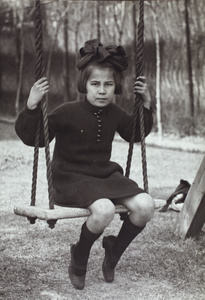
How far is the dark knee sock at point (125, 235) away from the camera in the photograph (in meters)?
3.30

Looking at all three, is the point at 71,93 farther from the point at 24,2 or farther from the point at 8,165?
the point at 8,165

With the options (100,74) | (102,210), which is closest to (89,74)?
(100,74)

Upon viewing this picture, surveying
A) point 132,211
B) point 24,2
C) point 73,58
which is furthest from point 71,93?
point 132,211

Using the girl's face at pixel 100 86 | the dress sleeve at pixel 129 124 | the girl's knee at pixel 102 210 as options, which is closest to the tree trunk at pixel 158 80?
the dress sleeve at pixel 129 124

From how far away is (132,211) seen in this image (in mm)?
3230

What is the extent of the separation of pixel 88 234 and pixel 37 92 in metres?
0.84

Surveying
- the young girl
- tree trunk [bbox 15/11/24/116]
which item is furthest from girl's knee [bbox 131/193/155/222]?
tree trunk [bbox 15/11/24/116]

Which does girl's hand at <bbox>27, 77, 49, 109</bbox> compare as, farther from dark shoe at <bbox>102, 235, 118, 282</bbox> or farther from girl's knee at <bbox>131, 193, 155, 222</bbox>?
dark shoe at <bbox>102, 235, 118, 282</bbox>

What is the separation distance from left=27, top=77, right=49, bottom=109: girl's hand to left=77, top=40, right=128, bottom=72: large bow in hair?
0.94 ft

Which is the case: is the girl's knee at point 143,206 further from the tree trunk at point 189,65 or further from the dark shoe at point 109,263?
the tree trunk at point 189,65

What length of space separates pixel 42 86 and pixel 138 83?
2.05 ft

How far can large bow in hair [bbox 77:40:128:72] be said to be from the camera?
323cm

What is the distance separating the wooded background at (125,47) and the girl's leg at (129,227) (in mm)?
5915

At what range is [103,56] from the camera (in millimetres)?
3207
